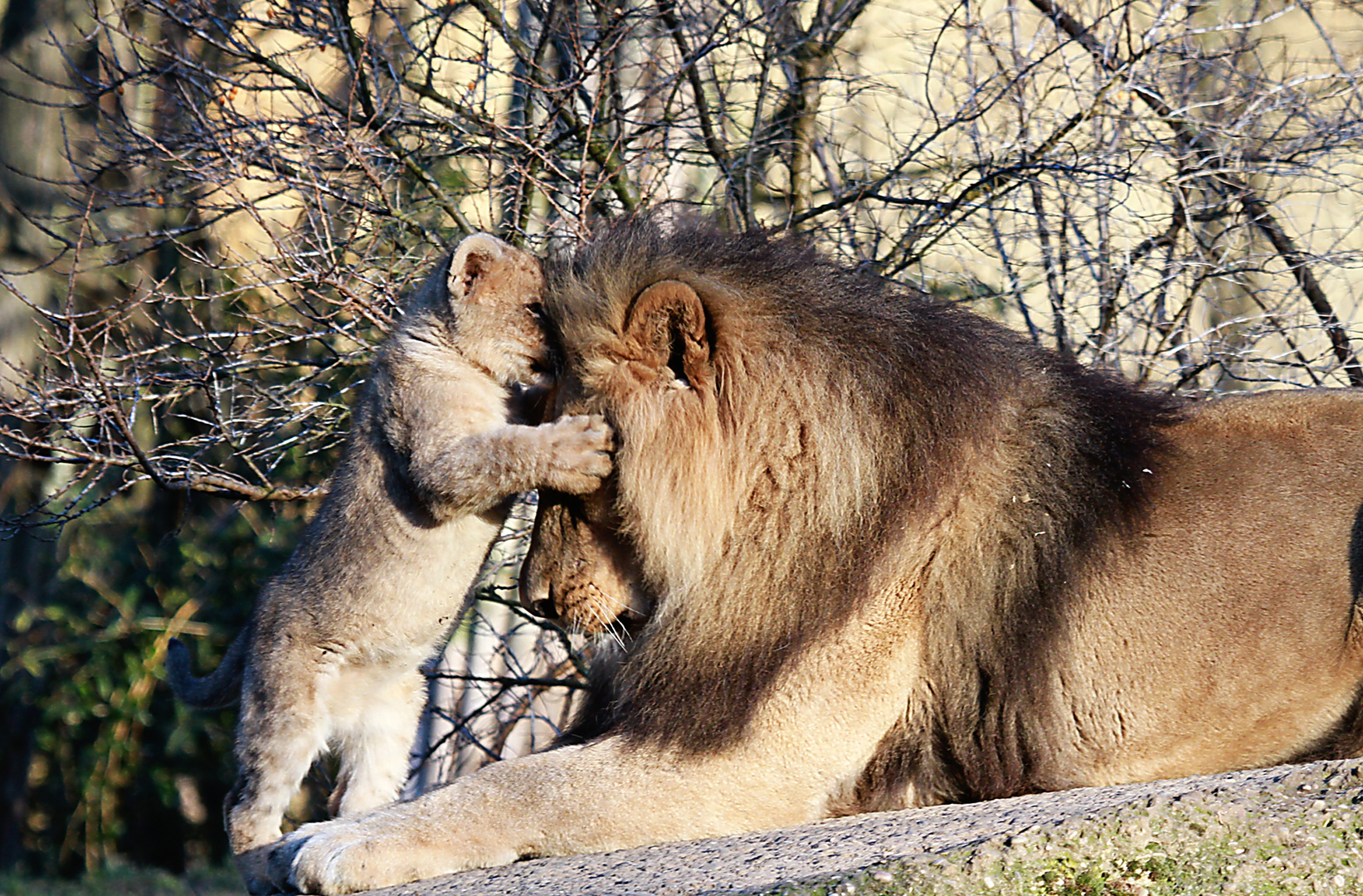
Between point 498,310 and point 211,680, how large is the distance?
5.31 feet

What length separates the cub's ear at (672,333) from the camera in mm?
3129

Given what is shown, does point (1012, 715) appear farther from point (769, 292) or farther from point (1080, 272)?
point (1080, 272)

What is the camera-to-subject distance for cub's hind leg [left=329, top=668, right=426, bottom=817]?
4121 millimetres

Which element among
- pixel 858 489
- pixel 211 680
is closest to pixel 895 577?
pixel 858 489

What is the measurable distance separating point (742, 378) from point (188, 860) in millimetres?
7995

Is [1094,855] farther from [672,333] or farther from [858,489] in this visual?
[672,333]

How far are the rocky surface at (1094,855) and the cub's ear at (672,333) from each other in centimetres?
113

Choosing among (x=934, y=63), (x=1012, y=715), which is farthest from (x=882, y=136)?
(x=1012, y=715)

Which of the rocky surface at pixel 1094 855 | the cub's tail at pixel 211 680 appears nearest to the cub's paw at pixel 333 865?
the rocky surface at pixel 1094 855

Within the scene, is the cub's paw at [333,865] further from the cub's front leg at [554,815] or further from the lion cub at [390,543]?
the lion cub at [390,543]

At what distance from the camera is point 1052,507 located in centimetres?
321

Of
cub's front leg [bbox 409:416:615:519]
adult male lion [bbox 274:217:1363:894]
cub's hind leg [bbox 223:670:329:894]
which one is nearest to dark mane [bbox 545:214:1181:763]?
adult male lion [bbox 274:217:1363:894]

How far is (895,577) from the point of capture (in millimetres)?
3152

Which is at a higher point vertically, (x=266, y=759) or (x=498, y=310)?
(x=498, y=310)
